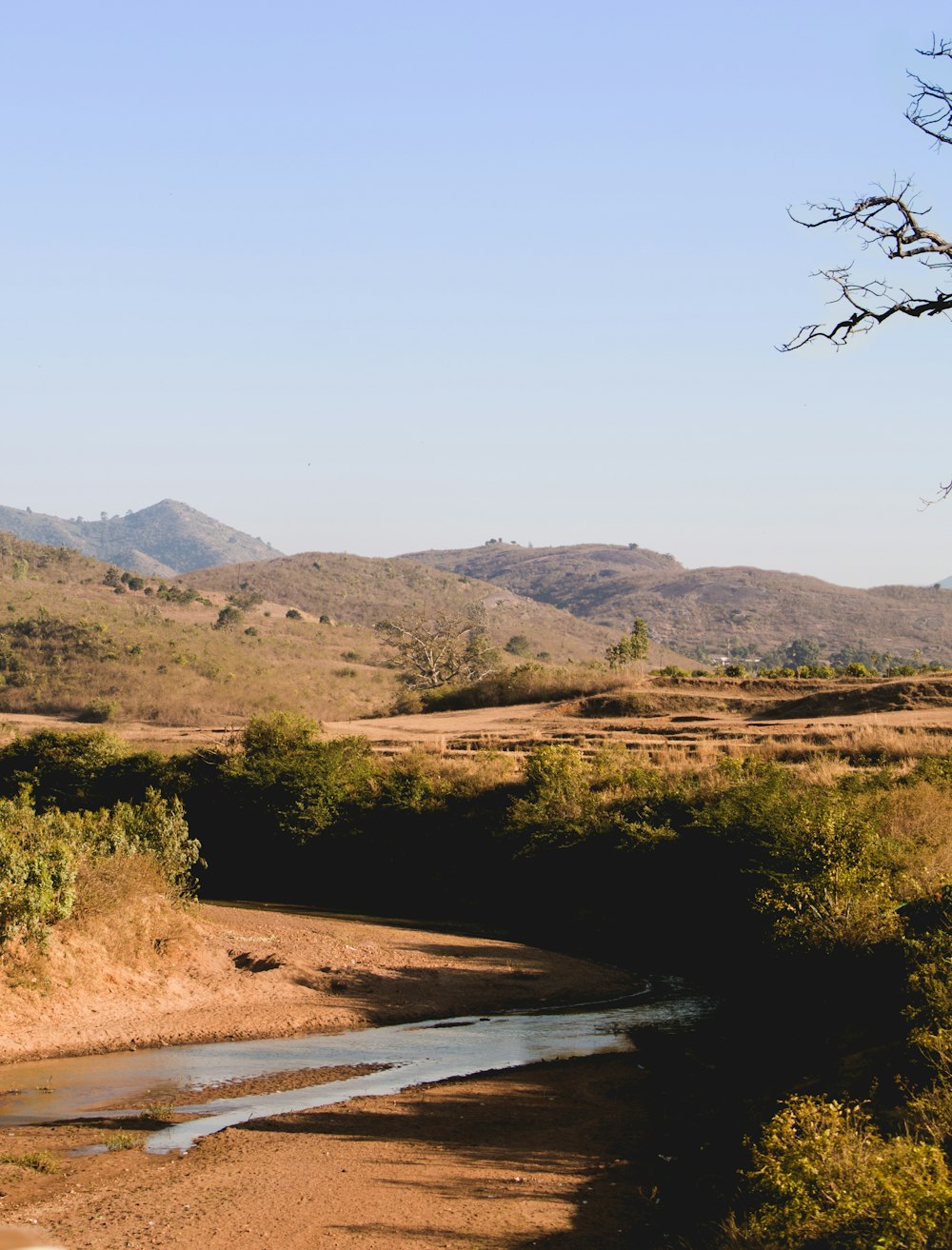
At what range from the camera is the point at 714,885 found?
2638 centimetres

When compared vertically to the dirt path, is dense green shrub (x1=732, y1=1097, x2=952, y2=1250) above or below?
above

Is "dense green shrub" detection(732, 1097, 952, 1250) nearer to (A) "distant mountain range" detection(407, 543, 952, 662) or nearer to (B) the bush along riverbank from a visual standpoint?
(B) the bush along riverbank

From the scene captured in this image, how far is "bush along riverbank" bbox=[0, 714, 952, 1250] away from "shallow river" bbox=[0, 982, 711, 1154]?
1.84m

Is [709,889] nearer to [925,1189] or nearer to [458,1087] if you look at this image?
[458,1087]

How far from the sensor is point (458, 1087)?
52.5 ft

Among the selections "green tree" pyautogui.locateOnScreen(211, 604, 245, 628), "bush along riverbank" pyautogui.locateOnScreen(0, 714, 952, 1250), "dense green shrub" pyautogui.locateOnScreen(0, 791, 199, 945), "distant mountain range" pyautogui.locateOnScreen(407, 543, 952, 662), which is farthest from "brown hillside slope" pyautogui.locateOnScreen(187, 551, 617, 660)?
"dense green shrub" pyautogui.locateOnScreen(0, 791, 199, 945)

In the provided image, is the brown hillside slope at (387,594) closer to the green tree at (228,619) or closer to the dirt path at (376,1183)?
the green tree at (228,619)

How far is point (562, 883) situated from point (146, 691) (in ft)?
156

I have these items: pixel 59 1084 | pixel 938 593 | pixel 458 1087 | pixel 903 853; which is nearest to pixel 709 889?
pixel 903 853

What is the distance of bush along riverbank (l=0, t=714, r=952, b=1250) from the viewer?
9.71 meters

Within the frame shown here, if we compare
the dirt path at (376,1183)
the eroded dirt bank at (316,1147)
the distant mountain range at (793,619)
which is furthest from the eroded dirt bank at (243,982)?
the distant mountain range at (793,619)

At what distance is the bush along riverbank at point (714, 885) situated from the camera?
9.71 meters

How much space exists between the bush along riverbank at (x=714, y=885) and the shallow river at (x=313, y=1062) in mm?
1845

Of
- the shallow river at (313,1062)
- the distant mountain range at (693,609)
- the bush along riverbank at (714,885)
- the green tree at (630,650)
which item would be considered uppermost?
the distant mountain range at (693,609)
